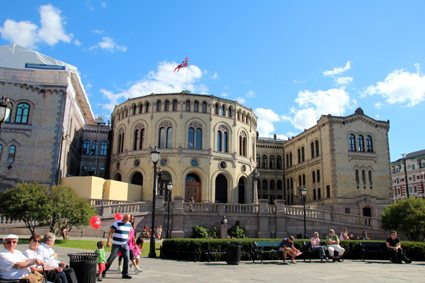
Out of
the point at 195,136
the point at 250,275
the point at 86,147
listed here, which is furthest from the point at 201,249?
the point at 86,147

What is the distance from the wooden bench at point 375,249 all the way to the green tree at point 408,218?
1189 centimetres

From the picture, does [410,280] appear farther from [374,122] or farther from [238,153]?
[374,122]

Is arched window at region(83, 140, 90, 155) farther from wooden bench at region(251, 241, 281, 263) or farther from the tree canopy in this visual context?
wooden bench at region(251, 241, 281, 263)

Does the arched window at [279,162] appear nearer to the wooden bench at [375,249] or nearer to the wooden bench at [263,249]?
the wooden bench at [375,249]

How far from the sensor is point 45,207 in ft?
77.5

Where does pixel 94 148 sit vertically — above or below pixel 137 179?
above

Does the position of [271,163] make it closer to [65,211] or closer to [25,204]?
[65,211]

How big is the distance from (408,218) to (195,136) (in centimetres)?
2335

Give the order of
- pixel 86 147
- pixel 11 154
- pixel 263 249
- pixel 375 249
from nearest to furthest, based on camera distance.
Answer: pixel 263 249
pixel 375 249
pixel 11 154
pixel 86 147

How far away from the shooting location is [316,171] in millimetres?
51688

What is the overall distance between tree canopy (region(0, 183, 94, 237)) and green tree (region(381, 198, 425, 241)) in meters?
23.6

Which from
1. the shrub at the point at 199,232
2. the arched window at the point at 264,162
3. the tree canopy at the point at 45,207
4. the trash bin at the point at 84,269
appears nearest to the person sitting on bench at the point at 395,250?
the trash bin at the point at 84,269

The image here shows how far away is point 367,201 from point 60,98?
1427 inches

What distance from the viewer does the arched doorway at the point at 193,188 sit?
140 feet
